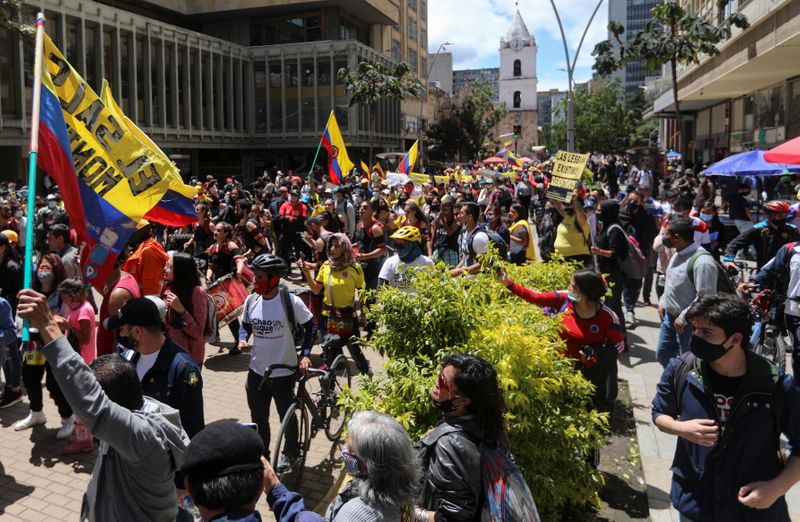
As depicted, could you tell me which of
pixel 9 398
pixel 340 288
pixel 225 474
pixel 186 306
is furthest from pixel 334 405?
pixel 225 474

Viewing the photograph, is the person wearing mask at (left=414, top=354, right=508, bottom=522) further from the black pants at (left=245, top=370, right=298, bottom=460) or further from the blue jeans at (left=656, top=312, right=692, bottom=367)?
the blue jeans at (left=656, top=312, right=692, bottom=367)

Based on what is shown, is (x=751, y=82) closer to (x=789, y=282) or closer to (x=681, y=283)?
(x=789, y=282)

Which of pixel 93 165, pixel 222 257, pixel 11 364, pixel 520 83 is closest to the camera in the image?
pixel 93 165

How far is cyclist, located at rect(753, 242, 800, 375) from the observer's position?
6211 mm

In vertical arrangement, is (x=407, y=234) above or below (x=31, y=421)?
above

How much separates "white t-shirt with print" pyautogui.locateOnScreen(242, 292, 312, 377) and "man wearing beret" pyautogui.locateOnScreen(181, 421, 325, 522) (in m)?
3.03

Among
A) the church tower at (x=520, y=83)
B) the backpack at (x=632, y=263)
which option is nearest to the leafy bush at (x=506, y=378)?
the backpack at (x=632, y=263)

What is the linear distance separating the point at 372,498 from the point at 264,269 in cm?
304

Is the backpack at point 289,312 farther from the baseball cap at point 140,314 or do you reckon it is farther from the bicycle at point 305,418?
the baseball cap at point 140,314

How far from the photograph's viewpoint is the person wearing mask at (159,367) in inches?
153

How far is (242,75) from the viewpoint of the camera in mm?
48938

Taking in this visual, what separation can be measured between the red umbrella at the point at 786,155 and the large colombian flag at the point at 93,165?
9200 mm

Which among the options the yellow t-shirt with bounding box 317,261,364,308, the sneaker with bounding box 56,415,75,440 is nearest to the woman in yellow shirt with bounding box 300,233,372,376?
the yellow t-shirt with bounding box 317,261,364,308

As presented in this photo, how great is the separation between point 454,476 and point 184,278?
341cm
